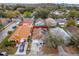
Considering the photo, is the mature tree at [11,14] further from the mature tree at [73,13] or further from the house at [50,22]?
the mature tree at [73,13]

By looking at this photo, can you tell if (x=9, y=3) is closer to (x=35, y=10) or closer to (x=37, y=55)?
(x=35, y=10)

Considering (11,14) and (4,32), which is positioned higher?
(11,14)

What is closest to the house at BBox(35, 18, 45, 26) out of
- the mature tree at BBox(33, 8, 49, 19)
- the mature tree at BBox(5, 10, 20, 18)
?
the mature tree at BBox(33, 8, 49, 19)

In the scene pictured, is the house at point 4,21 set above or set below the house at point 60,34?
above

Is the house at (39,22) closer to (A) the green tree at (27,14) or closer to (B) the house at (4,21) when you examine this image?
(A) the green tree at (27,14)

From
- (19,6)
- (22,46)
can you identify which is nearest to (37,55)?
Answer: (22,46)

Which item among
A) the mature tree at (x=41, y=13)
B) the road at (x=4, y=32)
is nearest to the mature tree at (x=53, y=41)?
the mature tree at (x=41, y=13)

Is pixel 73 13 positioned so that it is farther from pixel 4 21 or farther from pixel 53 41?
pixel 4 21

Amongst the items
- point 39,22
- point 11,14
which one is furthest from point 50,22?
point 11,14

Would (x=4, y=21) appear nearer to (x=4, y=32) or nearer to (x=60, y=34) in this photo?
(x=4, y=32)

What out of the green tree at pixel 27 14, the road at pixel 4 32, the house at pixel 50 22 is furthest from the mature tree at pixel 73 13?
the road at pixel 4 32

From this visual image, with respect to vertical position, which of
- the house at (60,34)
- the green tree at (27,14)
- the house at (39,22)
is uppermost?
the green tree at (27,14)

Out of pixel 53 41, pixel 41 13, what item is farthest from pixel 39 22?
pixel 53 41
